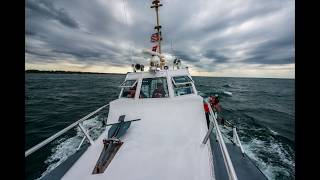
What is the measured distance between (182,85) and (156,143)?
14.1 feet

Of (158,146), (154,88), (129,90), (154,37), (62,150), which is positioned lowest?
(62,150)

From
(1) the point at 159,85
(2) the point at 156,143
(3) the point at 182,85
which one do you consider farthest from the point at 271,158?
(2) the point at 156,143

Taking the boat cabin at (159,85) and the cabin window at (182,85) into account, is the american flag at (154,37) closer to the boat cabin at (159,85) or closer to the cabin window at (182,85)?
the boat cabin at (159,85)

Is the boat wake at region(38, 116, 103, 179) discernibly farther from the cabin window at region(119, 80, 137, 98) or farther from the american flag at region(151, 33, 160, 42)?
the american flag at region(151, 33, 160, 42)

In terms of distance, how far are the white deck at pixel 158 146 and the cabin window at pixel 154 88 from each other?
733 mm

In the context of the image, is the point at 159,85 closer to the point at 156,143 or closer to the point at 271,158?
the point at 156,143

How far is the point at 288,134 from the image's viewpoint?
46.6 feet

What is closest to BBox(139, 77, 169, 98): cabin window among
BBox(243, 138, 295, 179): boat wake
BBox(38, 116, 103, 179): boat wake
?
BBox(38, 116, 103, 179): boat wake

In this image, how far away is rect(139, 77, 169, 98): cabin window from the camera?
8914mm

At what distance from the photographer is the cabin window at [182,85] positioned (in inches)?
Answer: 352

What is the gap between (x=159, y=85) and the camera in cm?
936

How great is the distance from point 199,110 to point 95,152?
4206 millimetres
